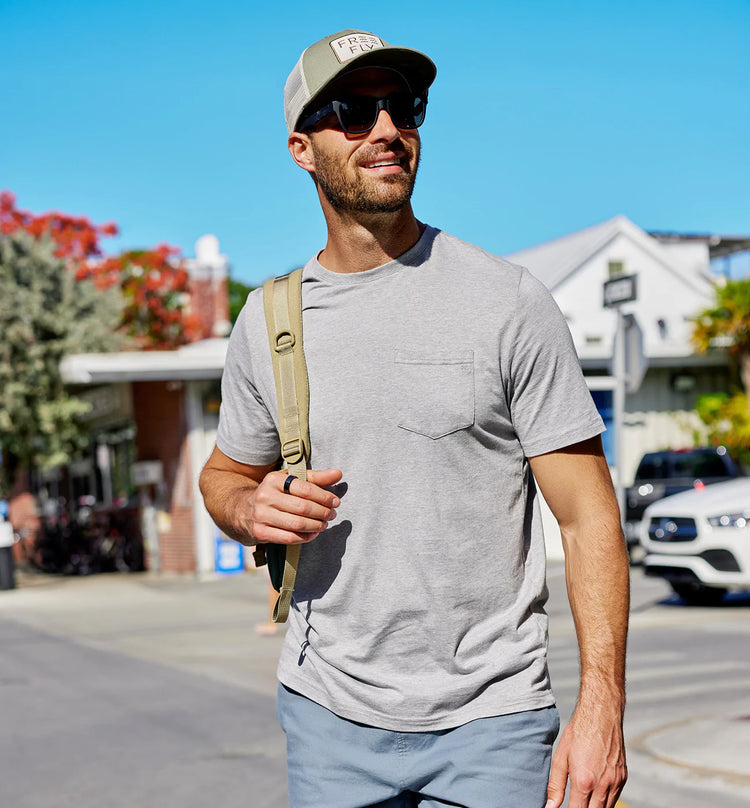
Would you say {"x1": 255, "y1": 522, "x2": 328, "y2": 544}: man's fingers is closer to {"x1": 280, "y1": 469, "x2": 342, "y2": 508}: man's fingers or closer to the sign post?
{"x1": 280, "y1": 469, "x2": 342, "y2": 508}: man's fingers

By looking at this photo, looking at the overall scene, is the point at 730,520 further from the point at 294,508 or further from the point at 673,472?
the point at 294,508

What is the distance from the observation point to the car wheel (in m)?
12.2

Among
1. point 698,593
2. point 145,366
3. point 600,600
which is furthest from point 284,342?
point 145,366

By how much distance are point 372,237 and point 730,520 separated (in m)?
9.61

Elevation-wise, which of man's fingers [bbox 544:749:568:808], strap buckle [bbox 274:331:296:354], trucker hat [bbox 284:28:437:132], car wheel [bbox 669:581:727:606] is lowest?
car wheel [bbox 669:581:727:606]

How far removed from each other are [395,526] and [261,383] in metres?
0.48

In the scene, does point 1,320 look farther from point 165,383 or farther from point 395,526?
point 395,526

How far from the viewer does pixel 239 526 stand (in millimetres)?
2408

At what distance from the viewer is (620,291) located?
10.8m

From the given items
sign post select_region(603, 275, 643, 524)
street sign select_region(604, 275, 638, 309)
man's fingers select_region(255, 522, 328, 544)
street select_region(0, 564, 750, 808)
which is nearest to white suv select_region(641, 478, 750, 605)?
street select_region(0, 564, 750, 808)

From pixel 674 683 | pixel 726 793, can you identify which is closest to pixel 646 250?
pixel 674 683

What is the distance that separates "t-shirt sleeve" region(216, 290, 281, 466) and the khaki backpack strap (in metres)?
0.08

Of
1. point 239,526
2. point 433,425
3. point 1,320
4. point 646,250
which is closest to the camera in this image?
point 433,425

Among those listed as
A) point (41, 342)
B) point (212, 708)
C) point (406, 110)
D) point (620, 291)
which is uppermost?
point (41, 342)
